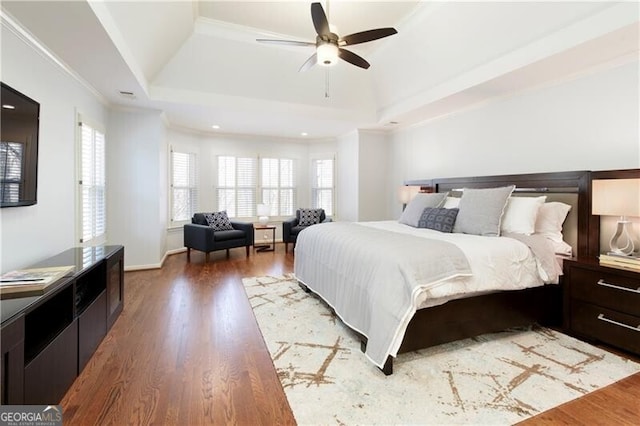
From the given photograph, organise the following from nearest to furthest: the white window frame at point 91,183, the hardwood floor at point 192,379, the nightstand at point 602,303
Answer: the hardwood floor at point 192,379 < the nightstand at point 602,303 < the white window frame at point 91,183

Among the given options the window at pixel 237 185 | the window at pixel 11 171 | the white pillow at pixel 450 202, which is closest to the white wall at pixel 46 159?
the window at pixel 11 171

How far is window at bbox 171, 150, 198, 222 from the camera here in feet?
19.9

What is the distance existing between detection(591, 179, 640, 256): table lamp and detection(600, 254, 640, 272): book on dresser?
4.4 inches

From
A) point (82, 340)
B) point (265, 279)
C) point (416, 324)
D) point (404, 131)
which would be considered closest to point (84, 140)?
point (82, 340)

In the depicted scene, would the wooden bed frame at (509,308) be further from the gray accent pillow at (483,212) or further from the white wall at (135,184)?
the white wall at (135,184)

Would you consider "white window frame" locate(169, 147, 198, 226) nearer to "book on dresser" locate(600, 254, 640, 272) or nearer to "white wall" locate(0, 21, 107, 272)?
"white wall" locate(0, 21, 107, 272)

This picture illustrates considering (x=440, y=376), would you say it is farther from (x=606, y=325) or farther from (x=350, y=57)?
(x=350, y=57)

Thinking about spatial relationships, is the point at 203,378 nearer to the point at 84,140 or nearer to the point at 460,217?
the point at 460,217

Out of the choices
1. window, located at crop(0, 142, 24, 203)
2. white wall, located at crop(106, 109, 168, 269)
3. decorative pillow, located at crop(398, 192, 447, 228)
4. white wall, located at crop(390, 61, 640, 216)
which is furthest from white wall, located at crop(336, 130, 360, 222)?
window, located at crop(0, 142, 24, 203)

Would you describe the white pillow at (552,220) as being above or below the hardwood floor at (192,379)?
above

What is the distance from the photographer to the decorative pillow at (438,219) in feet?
10.7

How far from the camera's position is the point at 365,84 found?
526 cm

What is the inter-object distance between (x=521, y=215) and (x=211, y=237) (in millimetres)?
4713

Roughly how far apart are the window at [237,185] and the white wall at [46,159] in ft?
10.7
